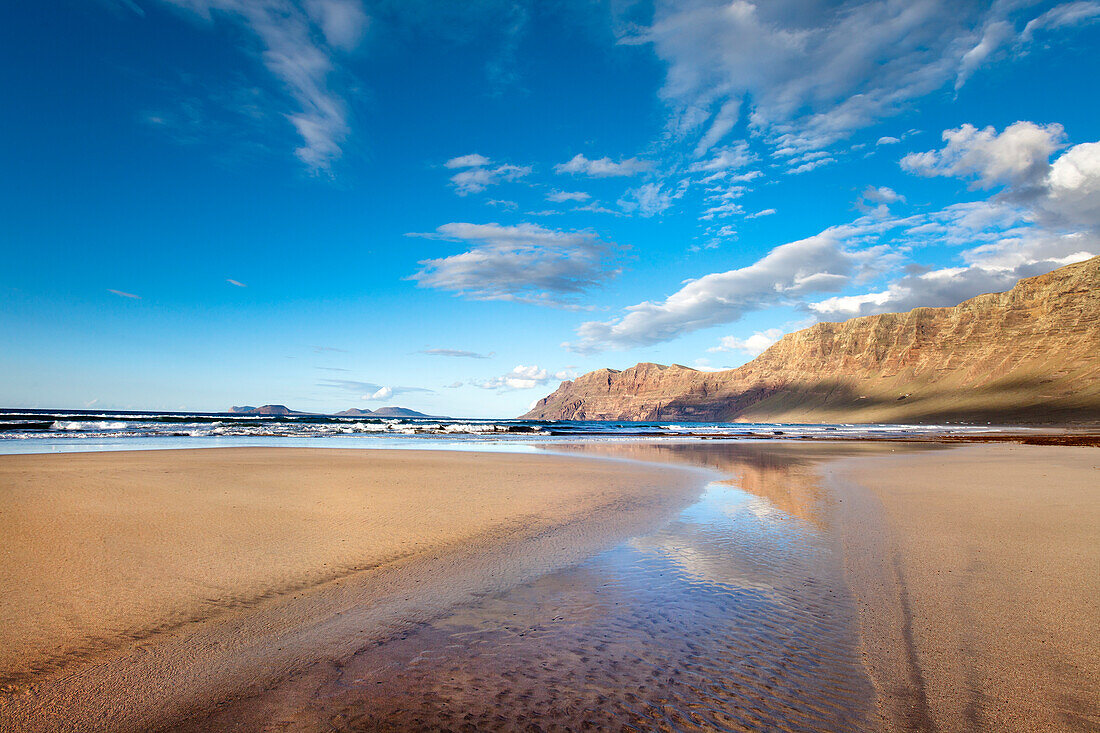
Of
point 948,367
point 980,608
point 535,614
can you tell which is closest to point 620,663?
point 535,614

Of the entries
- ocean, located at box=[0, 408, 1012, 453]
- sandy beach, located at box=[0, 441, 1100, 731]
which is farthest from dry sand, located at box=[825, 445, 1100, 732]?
ocean, located at box=[0, 408, 1012, 453]

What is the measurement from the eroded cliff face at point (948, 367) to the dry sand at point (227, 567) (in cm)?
10558

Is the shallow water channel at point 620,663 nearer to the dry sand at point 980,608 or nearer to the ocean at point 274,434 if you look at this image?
the dry sand at point 980,608

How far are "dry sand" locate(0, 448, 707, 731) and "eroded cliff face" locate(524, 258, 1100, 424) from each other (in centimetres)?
10558

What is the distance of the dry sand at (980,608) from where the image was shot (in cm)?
304

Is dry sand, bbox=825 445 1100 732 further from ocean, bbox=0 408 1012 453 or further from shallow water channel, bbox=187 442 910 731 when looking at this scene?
ocean, bbox=0 408 1012 453

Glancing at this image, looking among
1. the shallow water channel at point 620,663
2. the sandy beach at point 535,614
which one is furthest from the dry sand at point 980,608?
the shallow water channel at point 620,663

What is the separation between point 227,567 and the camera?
18.3 feet

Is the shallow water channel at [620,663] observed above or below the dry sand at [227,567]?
below

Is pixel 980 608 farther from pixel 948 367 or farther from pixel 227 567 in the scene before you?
pixel 948 367

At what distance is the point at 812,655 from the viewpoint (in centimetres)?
374

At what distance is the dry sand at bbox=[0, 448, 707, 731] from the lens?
328cm

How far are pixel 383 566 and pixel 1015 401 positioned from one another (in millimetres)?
128872

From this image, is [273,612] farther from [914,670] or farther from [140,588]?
[914,670]
